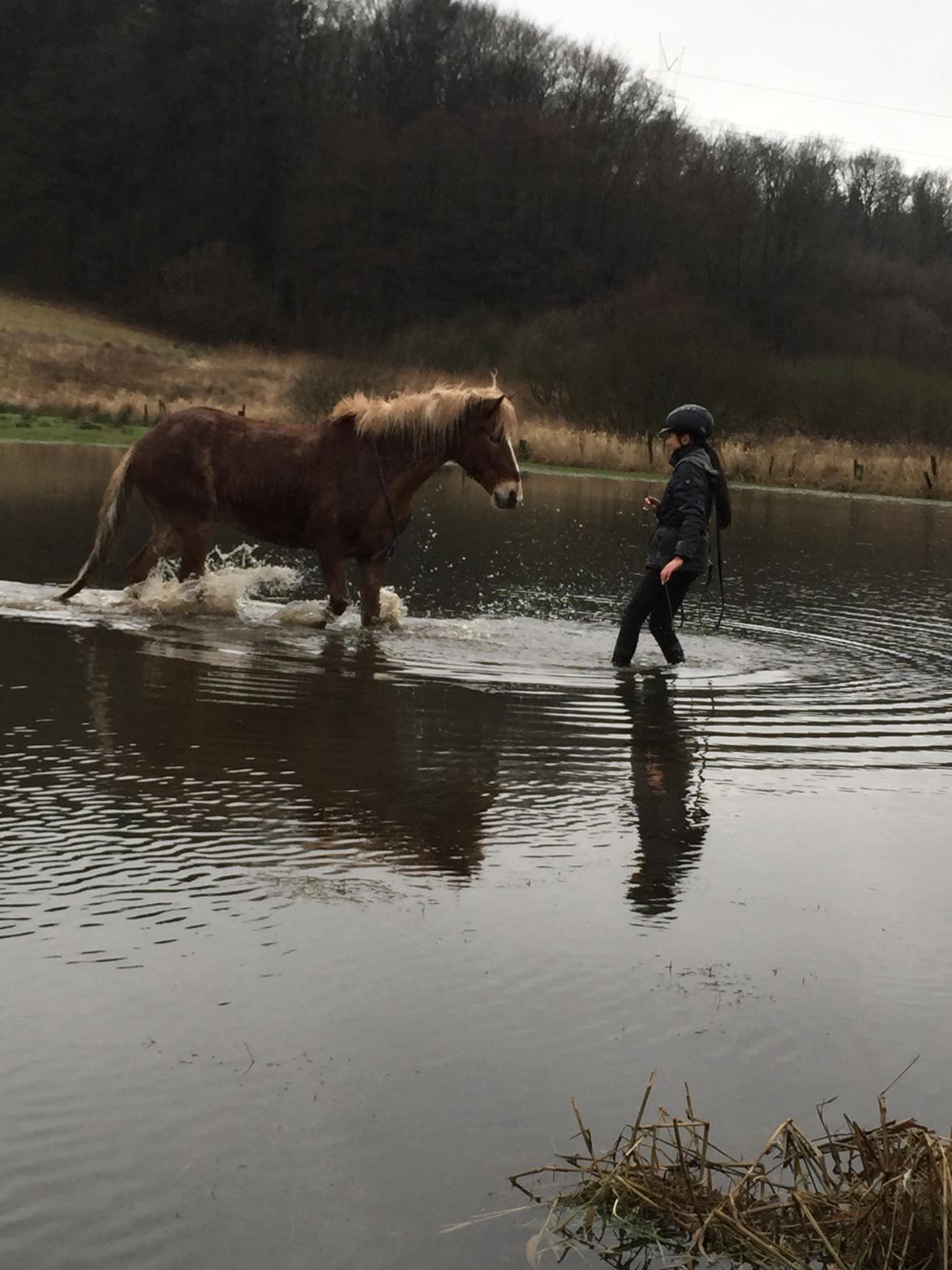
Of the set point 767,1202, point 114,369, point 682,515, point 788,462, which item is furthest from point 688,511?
point 114,369

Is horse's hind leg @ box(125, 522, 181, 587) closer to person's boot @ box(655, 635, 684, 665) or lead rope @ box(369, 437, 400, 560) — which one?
lead rope @ box(369, 437, 400, 560)

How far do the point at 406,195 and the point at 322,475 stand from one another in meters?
58.7

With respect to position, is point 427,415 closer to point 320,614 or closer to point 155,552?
point 320,614

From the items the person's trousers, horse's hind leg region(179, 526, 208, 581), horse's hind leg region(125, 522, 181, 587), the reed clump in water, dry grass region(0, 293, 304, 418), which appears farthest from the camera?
dry grass region(0, 293, 304, 418)

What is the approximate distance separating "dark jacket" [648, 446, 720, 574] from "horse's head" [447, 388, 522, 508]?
4.57ft

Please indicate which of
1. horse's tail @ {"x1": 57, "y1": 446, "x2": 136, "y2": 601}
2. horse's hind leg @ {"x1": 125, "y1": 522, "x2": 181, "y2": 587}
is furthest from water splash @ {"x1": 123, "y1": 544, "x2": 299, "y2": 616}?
horse's tail @ {"x1": 57, "y1": 446, "x2": 136, "y2": 601}

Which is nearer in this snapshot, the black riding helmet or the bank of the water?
the black riding helmet

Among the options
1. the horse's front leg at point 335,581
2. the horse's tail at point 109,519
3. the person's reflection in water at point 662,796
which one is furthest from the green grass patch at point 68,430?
the person's reflection in water at point 662,796

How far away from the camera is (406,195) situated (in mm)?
68562

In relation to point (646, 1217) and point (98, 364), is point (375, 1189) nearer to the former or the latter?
point (646, 1217)

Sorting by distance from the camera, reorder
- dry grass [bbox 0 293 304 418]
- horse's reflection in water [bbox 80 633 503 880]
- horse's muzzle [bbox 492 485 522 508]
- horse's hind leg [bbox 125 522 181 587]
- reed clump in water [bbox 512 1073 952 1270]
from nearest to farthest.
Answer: reed clump in water [bbox 512 1073 952 1270] → horse's reflection in water [bbox 80 633 503 880] → horse's muzzle [bbox 492 485 522 508] → horse's hind leg [bbox 125 522 181 587] → dry grass [bbox 0 293 304 418]

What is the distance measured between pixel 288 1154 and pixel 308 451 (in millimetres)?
9091

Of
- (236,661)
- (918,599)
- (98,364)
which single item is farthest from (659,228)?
(236,661)

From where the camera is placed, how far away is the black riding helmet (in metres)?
10.7
